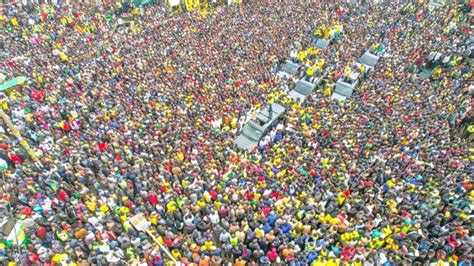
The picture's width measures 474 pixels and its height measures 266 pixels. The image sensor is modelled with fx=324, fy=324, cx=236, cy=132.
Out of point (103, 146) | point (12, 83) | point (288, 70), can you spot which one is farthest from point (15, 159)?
point (288, 70)

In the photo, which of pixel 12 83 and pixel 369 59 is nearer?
pixel 12 83

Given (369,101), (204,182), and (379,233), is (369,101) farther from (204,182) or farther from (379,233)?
(204,182)

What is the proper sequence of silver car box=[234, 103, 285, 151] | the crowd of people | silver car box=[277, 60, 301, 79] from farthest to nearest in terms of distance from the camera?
silver car box=[277, 60, 301, 79] → silver car box=[234, 103, 285, 151] → the crowd of people

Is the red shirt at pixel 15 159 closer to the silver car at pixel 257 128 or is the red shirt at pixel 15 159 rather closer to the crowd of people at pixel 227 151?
the crowd of people at pixel 227 151

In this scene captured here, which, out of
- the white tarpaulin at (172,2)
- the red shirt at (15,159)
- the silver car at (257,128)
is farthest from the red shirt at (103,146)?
the white tarpaulin at (172,2)

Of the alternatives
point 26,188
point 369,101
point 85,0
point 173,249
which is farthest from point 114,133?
point 85,0

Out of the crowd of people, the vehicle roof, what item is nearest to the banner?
the crowd of people

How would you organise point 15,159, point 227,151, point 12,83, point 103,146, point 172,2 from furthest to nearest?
point 172,2, point 12,83, point 227,151, point 103,146, point 15,159

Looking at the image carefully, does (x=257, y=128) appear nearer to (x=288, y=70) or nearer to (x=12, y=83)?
(x=288, y=70)

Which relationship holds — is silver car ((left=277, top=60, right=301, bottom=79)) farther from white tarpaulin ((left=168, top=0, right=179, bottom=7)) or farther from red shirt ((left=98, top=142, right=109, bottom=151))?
white tarpaulin ((left=168, top=0, right=179, bottom=7))
